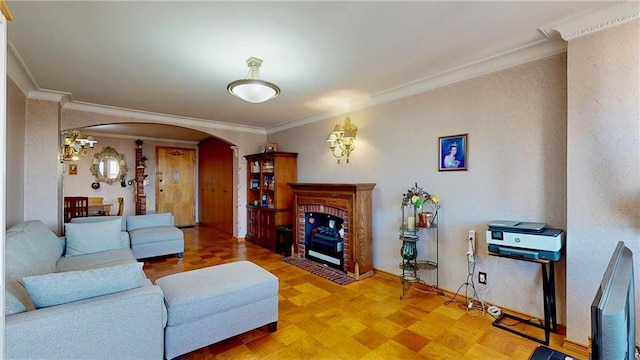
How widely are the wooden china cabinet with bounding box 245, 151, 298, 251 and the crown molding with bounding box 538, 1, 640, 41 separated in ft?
13.0

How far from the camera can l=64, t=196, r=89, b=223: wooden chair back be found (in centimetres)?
474

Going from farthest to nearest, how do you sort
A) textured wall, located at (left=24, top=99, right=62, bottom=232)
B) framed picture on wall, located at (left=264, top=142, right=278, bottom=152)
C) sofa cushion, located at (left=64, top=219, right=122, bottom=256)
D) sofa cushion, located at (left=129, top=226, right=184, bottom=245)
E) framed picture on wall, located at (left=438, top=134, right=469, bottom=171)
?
1. framed picture on wall, located at (left=264, top=142, right=278, bottom=152)
2. sofa cushion, located at (left=129, top=226, right=184, bottom=245)
3. textured wall, located at (left=24, top=99, right=62, bottom=232)
4. sofa cushion, located at (left=64, top=219, right=122, bottom=256)
5. framed picture on wall, located at (left=438, top=134, right=469, bottom=171)

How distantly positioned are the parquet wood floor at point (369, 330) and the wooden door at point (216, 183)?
11.6 feet

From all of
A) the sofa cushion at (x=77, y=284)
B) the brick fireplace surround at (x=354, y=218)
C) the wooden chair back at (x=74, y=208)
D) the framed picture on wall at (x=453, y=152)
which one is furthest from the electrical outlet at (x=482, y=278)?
the wooden chair back at (x=74, y=208)

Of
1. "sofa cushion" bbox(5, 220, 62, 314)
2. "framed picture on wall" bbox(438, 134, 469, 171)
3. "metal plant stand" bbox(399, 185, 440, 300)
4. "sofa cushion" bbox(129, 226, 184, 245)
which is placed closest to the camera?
"sofa cushion" bbox(5, 220, 62, 314)

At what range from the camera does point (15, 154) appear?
3.10 m

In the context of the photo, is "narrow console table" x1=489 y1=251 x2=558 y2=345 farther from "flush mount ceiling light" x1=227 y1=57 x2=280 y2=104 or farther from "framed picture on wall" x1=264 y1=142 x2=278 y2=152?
"framed picture on wall" x1=264 y1=142 x2=278 y2=152

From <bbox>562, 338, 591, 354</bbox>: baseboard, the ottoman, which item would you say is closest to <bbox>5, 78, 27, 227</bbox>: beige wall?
the ottoman

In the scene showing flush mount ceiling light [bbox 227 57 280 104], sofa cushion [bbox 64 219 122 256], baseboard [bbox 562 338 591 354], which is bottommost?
baseboard [bbox 562 338 591 354]

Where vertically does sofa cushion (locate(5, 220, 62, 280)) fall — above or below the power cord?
above

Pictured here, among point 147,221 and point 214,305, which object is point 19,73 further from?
point 214,305

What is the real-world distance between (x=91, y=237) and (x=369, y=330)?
3416 mm

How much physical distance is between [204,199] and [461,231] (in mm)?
6661

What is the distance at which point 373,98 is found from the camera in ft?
12.6
